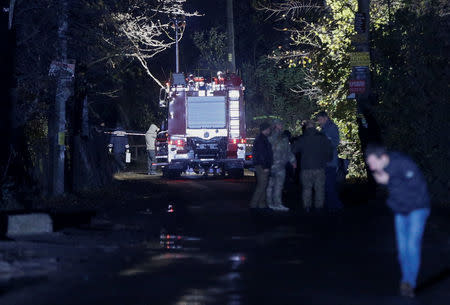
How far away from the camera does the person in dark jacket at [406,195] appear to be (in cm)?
964

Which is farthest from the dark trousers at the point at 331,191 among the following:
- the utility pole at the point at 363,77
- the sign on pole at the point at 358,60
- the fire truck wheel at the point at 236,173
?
the fire truck wheel at the point at 236,173

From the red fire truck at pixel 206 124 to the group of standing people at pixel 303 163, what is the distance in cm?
1202

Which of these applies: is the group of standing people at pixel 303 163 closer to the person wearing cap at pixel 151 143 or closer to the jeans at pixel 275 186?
the jeans at pixel 275 186

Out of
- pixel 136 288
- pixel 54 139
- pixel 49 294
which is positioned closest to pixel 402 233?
pixel 136 288

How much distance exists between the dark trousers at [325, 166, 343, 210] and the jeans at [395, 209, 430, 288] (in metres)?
9.24

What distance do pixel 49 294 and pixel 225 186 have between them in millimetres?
18232

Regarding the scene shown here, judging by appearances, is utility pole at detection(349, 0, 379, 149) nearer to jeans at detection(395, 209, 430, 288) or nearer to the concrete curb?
the concrete curb

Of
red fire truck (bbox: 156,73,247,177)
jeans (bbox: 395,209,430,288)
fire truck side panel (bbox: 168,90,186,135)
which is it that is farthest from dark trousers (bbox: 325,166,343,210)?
fire truck side panel (bbox: 168,90,186,135)

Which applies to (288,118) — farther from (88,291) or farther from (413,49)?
(88,291)

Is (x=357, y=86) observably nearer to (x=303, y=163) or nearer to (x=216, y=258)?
(x=303, y=163)

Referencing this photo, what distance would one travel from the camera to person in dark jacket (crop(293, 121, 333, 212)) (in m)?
18.6

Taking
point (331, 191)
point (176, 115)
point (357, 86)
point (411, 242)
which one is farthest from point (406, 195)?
point (176, 115)

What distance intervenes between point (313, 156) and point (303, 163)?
10.1 inches

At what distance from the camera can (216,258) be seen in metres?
12.6
